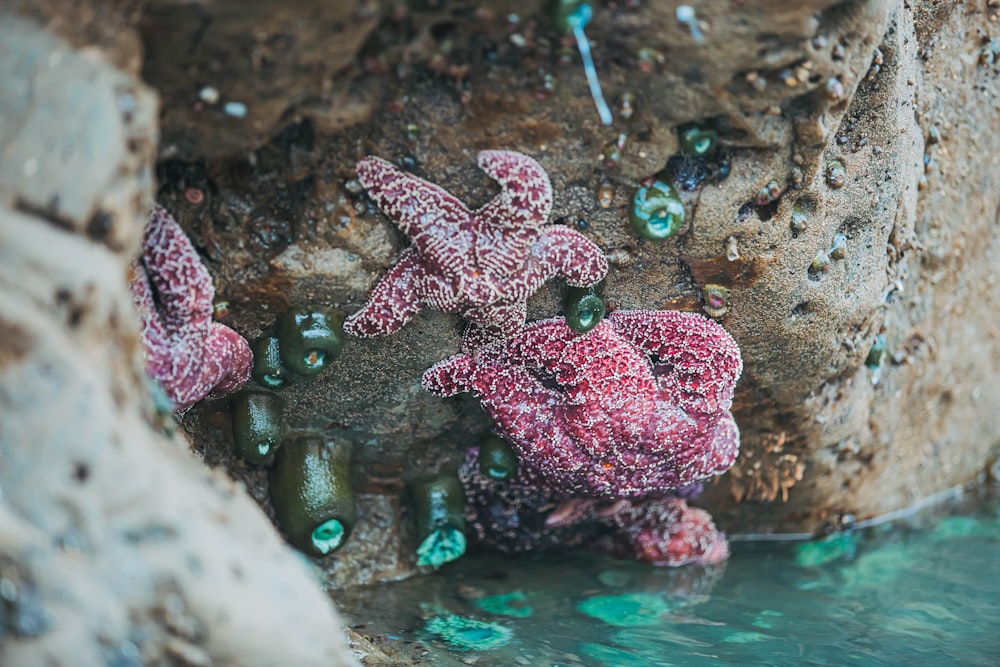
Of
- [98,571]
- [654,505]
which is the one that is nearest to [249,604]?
[98,571]

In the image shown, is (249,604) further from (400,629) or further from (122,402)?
(400,629)

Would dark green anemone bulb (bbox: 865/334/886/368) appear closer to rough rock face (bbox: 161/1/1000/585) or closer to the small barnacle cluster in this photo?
rough rock face (bbox: 161/1/1000/585)

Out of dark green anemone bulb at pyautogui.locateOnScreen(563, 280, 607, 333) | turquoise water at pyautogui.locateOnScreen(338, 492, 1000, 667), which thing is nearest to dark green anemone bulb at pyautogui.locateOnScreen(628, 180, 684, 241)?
dark green anemone bulb at pyautogui.locateOnScreen(563, 280, 607, 333)

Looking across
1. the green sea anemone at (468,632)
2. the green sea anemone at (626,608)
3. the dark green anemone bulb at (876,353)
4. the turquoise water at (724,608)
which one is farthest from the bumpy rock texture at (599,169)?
the green sea anemone at (626,608)

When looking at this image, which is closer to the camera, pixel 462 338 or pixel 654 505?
pixel 462 338

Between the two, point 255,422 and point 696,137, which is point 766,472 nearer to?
point 696,137
